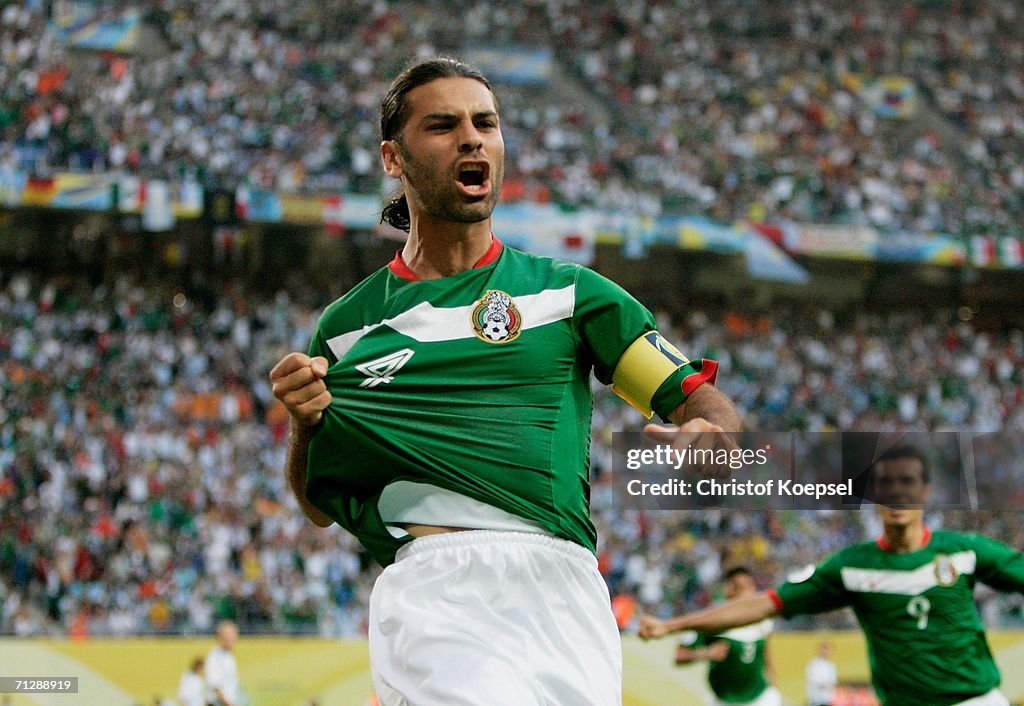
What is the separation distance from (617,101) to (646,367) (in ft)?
83.0

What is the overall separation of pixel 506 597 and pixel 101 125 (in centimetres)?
2101

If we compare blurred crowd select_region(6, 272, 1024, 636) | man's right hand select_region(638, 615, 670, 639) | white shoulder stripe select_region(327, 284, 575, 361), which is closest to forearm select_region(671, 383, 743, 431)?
white shoulder stripe select_region(327, 284, 575, 361)

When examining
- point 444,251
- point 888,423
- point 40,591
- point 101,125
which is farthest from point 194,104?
point 444,251

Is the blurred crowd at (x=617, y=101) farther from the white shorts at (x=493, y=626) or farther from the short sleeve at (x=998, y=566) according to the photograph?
the white shorts at (x=493, y=626)

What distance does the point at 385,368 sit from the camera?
2.96m

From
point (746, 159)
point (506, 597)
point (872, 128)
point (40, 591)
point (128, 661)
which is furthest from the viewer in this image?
point (872, 128)

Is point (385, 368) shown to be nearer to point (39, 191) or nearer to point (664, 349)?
point (664, 349)

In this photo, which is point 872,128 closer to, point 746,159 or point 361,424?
point 746,159

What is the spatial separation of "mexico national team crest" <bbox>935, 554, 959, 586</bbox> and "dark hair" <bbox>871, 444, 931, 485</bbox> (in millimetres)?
1149

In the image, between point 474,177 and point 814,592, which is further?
point 814,592

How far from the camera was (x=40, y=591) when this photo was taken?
1564cm

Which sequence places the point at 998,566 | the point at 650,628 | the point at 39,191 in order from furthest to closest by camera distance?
1. the point at 39,191
2. the point at 998,566
3. the point at 650,628

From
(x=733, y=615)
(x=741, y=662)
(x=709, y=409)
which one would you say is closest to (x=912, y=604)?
(x=733, y=615)

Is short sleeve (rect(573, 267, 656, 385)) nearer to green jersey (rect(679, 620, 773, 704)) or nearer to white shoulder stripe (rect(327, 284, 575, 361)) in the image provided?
white shoulder stripe (rect(327, 284, 575, 361))
